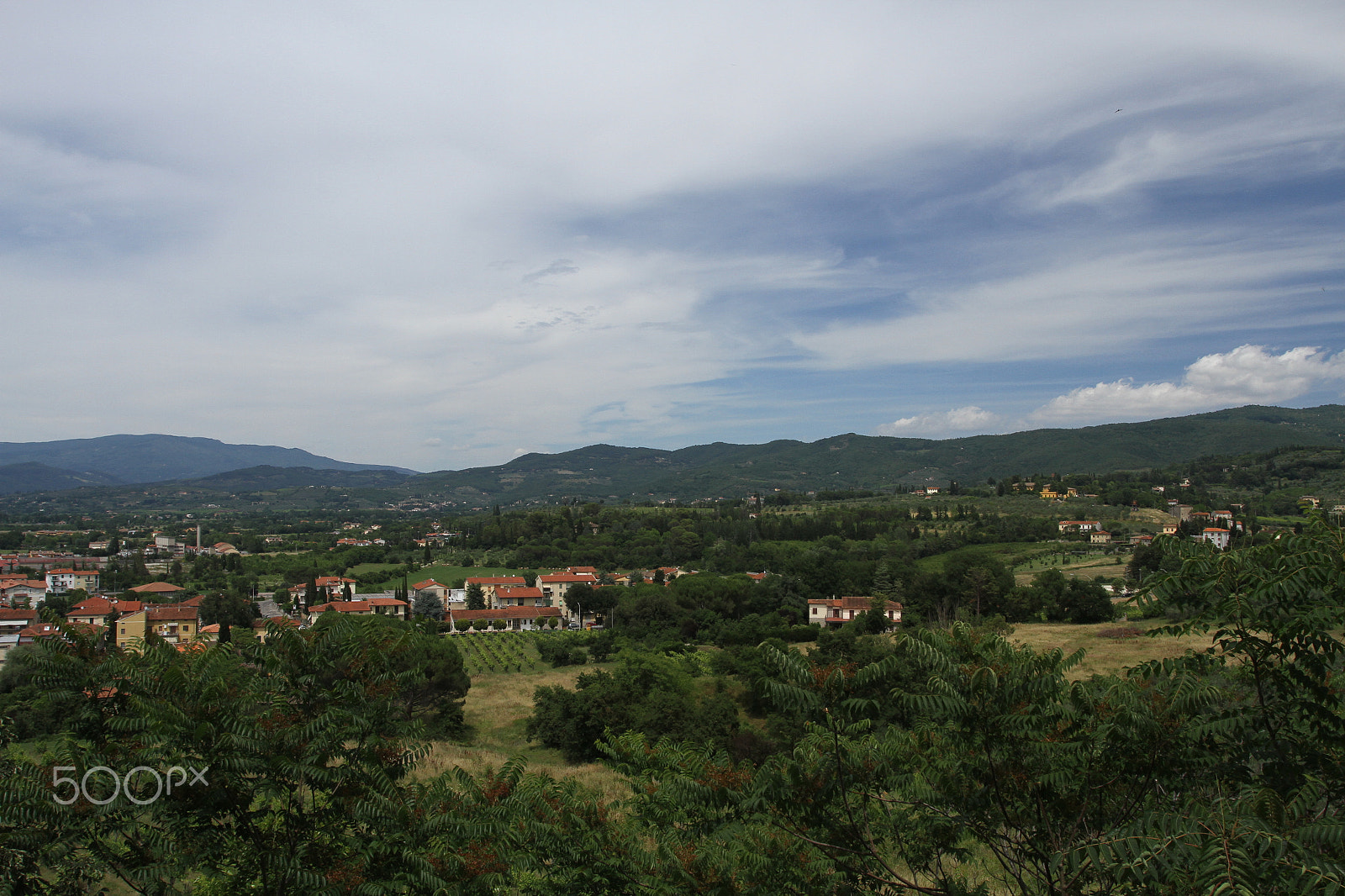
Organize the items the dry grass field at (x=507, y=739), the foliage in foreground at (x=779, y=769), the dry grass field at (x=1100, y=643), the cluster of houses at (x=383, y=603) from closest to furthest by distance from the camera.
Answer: the foliage in foreground at (x=779, y=769) < the dry grass field at (x=507, y=739) < the dry grass field at (x=1100, y=643) < the cluster of houses at (x=383, y=603)

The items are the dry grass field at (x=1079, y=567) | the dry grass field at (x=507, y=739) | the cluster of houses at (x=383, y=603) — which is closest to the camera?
the dry grass field at (x=507, y=739)

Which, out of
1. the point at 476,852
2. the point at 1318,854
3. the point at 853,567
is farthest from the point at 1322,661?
the point at 853,567

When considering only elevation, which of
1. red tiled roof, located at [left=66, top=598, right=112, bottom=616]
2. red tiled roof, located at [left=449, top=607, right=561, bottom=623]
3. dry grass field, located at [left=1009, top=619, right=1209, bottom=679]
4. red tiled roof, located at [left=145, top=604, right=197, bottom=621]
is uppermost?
red tiled roof, located at [left=66, top=598, right=112, bottom=616]

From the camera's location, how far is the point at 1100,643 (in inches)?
1468

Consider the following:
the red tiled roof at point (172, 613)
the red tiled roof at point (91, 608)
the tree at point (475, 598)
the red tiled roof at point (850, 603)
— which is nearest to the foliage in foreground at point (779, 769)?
the red tiled roof at point (172, 613)

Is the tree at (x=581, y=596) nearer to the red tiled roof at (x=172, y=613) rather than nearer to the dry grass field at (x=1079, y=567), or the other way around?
the red tiled roof at (x=172, y=613)

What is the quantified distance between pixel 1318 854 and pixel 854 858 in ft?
10.3

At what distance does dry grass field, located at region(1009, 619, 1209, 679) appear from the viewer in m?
29.0

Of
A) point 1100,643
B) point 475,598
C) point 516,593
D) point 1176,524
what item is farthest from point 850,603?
point 1176,524

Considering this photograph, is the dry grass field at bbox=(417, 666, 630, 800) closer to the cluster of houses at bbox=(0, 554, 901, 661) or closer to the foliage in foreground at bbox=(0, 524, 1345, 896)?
the cluster of houses at bbox=(0, 554, 901, 661)

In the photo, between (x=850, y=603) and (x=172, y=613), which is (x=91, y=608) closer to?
(x=172, y=613)

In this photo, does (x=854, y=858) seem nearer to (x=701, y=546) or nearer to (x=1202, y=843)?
(x=1202, y=843)

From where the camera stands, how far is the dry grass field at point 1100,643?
29.0 metres

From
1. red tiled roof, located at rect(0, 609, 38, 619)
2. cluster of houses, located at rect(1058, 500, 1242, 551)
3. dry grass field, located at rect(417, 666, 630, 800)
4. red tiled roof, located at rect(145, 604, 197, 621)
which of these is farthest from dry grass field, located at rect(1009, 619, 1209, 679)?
red tiled roof, located at rect(0, 609, 38, 619)
